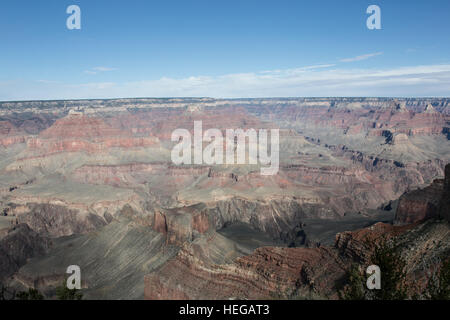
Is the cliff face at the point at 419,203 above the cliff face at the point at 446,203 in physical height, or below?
below

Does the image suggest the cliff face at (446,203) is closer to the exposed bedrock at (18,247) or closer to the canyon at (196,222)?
the canyon at (196,222)

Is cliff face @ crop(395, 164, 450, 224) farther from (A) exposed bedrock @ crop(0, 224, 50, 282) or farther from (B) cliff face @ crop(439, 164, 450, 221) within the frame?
(A) exposed bedrock @ crop(0, 224, 50, 282)


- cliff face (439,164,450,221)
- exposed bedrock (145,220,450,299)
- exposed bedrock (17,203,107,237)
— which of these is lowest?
exposed bedrock (17,203,107,237)

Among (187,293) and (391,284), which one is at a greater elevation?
(391,284)

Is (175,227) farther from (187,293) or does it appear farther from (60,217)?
(60,217)

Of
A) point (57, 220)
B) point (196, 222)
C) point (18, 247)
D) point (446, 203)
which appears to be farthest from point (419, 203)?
point (57, 220)

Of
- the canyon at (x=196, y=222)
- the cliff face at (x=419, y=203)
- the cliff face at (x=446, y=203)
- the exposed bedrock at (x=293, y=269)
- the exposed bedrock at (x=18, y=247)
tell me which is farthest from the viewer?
the exposed bedrock at (x=18, y=247)

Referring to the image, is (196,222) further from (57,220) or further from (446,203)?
(57,220)

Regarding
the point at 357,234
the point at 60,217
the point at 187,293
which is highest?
the point at 357,234

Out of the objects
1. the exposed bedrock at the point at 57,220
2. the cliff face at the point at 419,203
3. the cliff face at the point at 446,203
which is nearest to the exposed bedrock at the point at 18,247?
the exposed bedrock at the point at 57,220

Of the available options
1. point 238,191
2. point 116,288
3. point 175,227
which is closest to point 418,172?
point 238,191

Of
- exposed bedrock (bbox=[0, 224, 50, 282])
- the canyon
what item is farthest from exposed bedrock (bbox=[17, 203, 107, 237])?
exposed bedrock (bbox=[0, 224, 50, 282])
